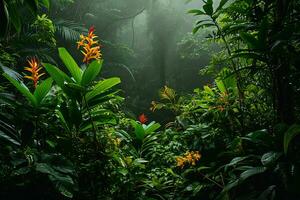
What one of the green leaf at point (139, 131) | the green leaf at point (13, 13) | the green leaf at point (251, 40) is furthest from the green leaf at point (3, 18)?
the green leaf at point (139, 131)

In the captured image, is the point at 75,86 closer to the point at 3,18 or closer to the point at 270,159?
the point at 3,18

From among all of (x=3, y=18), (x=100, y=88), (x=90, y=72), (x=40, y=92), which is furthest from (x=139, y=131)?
(x=3, y=18)

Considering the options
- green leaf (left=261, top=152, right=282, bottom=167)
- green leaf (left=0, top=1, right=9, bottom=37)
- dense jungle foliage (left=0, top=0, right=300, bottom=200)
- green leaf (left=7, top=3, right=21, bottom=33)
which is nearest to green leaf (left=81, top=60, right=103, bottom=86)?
dense jungle foliage (left=0, top=0, right=300, bottom=200)

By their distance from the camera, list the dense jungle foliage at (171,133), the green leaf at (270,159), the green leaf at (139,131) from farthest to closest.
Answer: the green leaf at (139,131)
the dense jungle foliage at (171,133)
the green leaf at (270,159)

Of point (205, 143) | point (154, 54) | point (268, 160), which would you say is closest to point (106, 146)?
point (205, 143)

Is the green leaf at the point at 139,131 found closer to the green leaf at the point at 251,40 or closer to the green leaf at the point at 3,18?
the green leaf at the point at 251,40

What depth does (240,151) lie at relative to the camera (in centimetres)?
184

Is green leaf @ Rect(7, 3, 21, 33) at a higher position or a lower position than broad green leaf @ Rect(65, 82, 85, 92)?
higher

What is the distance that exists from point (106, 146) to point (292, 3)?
133 cm

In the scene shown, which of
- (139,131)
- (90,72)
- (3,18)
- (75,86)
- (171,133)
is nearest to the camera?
(3,18)

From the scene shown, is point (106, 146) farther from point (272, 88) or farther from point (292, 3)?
point (292, 3)

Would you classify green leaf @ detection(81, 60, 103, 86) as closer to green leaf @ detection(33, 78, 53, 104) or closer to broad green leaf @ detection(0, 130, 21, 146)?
green leaf @ detection(33, 78, 53, 104)

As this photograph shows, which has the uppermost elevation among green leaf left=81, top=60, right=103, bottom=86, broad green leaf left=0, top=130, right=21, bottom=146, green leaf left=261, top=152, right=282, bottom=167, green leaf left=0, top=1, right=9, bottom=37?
green leaf left=0, top=1, right=9, bottom=37

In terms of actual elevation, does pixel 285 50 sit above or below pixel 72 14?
below
